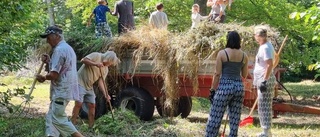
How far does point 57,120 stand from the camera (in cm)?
700

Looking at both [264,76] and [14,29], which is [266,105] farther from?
[14,29]

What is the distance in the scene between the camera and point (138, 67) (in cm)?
1100

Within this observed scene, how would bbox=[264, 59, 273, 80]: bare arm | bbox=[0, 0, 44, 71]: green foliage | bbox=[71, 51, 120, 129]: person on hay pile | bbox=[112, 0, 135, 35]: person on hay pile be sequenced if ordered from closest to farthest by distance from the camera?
bbox=[0, 0, 44, 71]: green foliage, bbox=[264, 59, 273, 80]: bare arm, bbox=[71, 51, 120, 129]: person on hay pile, bbox=[112, 0, 135, 35]: person on hay pile

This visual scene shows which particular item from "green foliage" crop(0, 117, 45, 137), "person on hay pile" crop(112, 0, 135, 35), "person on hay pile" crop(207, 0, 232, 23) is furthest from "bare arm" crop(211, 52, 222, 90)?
"person on hay pile" crop(112, 0, 135, 35)

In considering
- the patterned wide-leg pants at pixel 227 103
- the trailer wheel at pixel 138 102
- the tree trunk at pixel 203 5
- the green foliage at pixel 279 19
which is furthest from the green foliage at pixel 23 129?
the green foliage at pixel 279 19

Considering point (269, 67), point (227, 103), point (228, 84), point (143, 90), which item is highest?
point (269, 67)

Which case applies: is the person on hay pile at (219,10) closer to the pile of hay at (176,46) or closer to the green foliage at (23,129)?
the pile of hay at (176,46)

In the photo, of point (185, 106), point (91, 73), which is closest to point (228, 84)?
point (91, 73)

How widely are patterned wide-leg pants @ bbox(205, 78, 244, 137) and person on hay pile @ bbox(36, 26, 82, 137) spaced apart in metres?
1.97

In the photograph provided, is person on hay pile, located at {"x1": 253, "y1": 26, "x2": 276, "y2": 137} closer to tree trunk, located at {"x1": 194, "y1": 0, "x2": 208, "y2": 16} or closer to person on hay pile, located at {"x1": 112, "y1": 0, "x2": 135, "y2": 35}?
person on hay pile, located at {"x1": 112, "y1": 0, "x2": 135, "y2": 35}

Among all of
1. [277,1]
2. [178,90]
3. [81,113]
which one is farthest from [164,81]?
[277,1]

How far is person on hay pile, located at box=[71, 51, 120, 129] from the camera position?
9.05 metres

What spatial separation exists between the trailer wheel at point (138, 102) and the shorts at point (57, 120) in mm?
3776

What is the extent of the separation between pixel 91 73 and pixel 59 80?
7.77 ft
